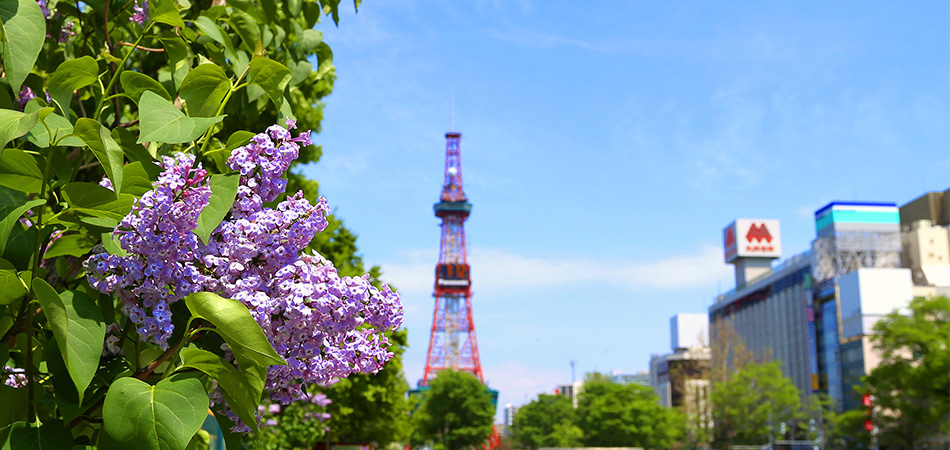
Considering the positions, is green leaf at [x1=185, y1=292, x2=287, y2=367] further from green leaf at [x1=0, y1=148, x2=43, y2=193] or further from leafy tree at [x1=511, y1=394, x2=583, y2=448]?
leafy tree at [x1=511, y1=394, x2=583, y2=448]

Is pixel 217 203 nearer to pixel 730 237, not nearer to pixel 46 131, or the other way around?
pixel 46 131

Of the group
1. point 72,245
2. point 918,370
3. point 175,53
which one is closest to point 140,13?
point 175,53

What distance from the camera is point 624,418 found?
6444 cm

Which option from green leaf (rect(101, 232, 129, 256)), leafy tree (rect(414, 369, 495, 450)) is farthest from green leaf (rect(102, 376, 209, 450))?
leafy tree (rect(414, 369, 495, 450))

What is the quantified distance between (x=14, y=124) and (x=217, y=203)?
535 millimetres

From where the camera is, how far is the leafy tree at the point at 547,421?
86787 mm

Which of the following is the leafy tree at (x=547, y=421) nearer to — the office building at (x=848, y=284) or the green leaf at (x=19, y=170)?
the office building at (x=848, y=284)

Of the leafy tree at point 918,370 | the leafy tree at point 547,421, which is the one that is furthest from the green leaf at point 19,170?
the leafy tree at point 547,421

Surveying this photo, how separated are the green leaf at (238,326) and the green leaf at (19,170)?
0.68 metres

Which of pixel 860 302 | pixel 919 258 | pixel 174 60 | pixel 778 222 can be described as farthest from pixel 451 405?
pixel 778 222

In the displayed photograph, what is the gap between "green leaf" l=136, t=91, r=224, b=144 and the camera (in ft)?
7.39

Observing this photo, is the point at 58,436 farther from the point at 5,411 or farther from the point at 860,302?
the point at 860,302

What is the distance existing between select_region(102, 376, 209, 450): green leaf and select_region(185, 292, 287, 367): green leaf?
0.18 m

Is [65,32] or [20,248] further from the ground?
[65,32]
